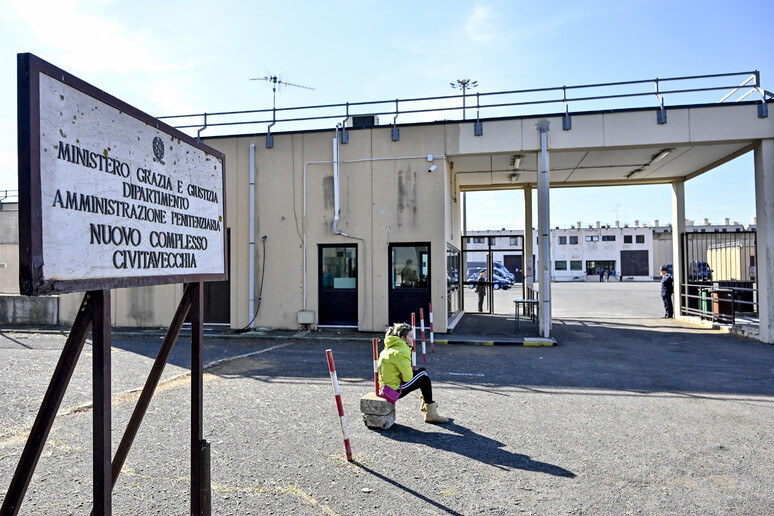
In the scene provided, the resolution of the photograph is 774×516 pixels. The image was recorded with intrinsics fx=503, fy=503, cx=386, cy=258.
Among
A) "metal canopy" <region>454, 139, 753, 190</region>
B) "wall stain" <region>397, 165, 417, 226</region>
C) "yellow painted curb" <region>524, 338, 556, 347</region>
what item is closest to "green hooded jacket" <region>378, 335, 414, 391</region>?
"yellow painted curb" <region>524, 338, 556, 347</region>

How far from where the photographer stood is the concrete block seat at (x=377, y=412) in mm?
5898

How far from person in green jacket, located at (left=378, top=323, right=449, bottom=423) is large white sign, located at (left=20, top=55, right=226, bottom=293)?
3.17 meters

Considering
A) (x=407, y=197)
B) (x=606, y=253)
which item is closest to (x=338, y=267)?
(x=407, y=197)

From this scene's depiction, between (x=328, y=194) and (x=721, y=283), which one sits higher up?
(x=328, y=194)

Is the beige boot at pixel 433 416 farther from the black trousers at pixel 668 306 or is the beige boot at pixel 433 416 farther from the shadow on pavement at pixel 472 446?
the black trousers at pixel 668 306

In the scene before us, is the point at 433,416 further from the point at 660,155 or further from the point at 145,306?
the point at 145,306

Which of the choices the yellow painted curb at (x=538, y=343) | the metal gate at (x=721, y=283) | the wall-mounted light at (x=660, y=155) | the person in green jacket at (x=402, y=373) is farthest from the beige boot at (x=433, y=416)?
the metal gate at (x=721, y=283)

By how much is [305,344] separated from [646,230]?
58.4 m

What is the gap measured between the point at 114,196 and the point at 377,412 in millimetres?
4109

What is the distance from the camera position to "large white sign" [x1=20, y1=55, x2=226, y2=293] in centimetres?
227

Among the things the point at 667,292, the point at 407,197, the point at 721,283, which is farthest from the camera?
the point at 667,292

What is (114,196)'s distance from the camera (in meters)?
2.67

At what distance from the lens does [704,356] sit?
10.9 m

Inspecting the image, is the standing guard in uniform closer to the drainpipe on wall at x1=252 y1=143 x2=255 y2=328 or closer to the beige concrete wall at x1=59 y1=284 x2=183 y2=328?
the drainpipe on wall at x1=252 y1=143 x2=255 y2=328
